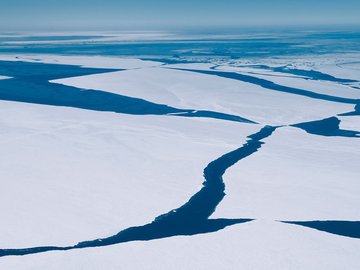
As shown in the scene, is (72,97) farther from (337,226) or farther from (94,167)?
(337,226)

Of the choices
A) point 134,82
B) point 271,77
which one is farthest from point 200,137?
point 271,77

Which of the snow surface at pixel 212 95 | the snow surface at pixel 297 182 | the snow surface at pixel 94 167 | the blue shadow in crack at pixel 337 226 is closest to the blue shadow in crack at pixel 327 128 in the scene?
the snow surface at pixel 212 95

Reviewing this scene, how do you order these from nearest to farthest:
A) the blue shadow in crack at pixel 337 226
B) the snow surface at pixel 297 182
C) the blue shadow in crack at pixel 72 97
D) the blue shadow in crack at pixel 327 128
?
the blue shadow in crack at pixel 337 226 < the snow surface at pixel 297 182 < the blue shadow in crack at pixel 327 128 < the blue shadow in crack at pixel 72 97

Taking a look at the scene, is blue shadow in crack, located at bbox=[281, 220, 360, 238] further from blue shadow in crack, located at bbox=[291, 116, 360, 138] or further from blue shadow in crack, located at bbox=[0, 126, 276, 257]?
blue shadow in crack, located at bbox=[291, 116, 360, 138]

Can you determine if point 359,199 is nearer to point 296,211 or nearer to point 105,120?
point 296,211

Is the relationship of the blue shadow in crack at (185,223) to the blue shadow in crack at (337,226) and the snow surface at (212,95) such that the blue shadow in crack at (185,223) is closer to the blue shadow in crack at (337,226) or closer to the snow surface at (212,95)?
the blue shadow in crack at (337,226)

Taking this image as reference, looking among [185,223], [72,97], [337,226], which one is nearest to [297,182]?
[337,226]

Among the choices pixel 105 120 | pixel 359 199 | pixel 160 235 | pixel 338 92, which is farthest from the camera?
pixel 338 92

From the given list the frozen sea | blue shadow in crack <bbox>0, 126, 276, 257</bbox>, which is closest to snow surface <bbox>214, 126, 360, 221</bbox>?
the frozen sea
